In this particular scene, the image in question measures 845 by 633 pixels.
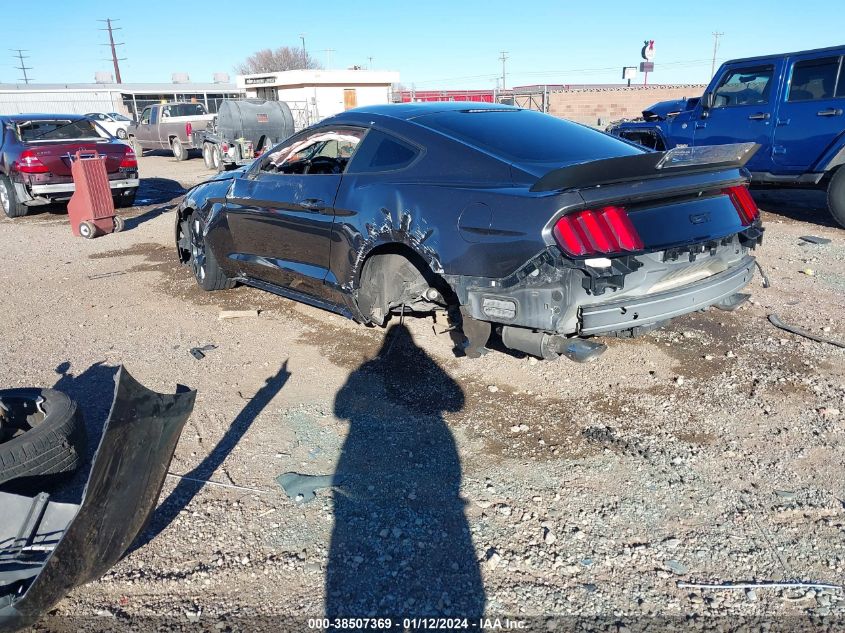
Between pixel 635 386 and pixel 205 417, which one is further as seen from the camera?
pixel 635 386

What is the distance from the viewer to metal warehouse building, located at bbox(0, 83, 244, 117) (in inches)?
1815

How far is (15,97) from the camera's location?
150 ft

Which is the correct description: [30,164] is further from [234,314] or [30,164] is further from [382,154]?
[382,154]

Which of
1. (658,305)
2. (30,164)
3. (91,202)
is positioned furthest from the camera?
(30,164)

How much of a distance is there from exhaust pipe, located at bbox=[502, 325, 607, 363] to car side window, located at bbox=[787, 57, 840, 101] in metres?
7.42

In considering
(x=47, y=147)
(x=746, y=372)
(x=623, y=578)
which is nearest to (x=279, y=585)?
(x=623, y=578)

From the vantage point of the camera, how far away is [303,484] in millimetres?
3146

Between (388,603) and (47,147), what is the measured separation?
35.1 ft

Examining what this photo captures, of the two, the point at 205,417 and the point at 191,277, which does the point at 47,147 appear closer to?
the point at 191,277

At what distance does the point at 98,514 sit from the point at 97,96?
54.3 meters

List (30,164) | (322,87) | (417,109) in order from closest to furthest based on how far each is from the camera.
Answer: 1. (417,109)
2. (30,164)
3. (322,87)

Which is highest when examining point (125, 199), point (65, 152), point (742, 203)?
point (65, 152)

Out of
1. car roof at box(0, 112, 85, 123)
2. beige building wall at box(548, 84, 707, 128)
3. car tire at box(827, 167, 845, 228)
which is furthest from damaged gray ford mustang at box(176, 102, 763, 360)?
beige building wall at box(548, 84, 707, 128)

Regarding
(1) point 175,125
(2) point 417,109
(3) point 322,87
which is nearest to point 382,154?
(2) point 417,109
